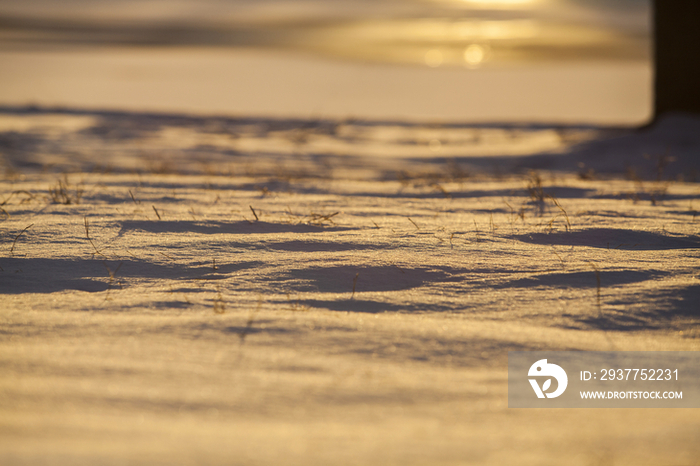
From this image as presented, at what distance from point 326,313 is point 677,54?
6434 mm

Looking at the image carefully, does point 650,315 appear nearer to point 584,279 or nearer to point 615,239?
point 584,279

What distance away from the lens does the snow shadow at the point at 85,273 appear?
85.7 inches

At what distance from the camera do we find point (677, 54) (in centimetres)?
676

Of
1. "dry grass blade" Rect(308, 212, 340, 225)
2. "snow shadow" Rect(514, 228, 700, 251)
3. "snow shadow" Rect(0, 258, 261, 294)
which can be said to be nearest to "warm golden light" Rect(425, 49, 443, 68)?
"dry grass blade" Rect(308, 212, 340, 225)

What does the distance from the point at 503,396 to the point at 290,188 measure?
8.62 ft

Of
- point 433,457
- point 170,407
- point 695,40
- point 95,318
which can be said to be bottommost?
point 433,457

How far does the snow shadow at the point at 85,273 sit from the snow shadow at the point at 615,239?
1.29 m

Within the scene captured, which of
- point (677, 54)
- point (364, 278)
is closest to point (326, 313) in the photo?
point (364, 278)

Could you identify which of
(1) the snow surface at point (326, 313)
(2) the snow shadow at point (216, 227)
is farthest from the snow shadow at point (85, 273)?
(2) the snow shadow at point (216, 227)

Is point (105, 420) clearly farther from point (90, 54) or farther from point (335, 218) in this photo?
point (90, 54)

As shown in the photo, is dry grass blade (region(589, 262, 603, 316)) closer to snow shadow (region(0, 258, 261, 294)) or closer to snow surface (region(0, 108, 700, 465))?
snow surface (region(0, 108, 700, 465))

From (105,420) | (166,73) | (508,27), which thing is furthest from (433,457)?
(508,27)

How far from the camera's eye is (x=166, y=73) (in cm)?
1270

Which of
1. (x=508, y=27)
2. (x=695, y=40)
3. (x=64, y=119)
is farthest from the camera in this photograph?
(x=508, y=27)
